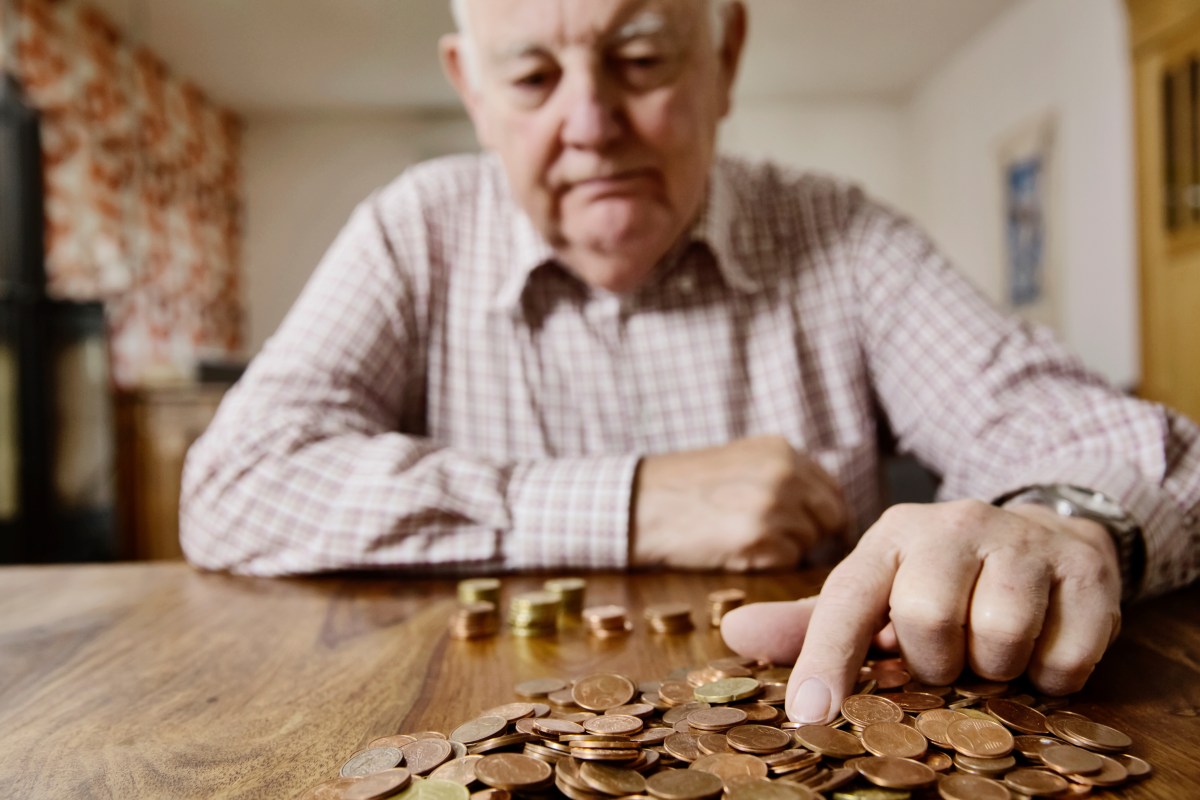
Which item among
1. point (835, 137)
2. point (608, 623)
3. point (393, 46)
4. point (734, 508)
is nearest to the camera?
point (608, 623)

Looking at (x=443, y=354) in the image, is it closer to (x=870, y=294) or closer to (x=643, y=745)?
(x=870, y=294)

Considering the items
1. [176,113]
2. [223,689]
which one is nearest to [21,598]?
[223,689]

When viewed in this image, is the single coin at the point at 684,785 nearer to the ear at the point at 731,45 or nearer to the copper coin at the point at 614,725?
the copper coin at the point at 614,725

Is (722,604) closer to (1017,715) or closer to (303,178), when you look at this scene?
(1017,715)

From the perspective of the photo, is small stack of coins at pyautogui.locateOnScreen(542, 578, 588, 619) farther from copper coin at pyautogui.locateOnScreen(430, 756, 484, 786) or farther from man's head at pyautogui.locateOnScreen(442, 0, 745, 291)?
man's head at pyautogui.locateOnScreen(442, 0, 745, 291)

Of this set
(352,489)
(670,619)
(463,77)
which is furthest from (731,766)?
(463,77)

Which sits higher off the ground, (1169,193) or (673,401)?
(1169,193)

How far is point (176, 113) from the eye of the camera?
6410 mm

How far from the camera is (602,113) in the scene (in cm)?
112

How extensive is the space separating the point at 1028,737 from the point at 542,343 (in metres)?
1.02

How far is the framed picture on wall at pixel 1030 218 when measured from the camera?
18.2 ft

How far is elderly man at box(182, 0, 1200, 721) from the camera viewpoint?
58cm

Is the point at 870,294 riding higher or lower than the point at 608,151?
lower

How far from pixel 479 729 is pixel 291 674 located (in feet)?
0.66
